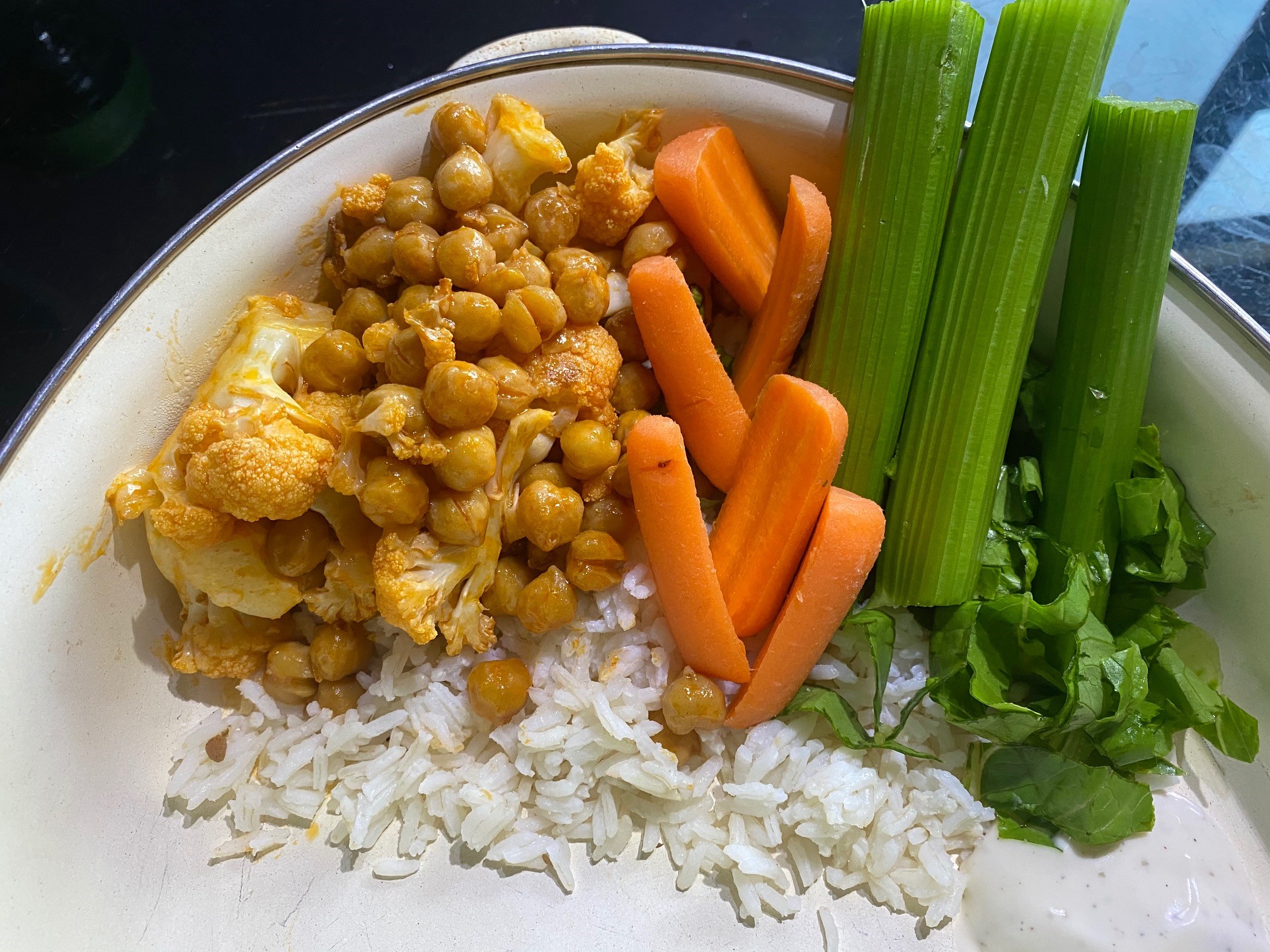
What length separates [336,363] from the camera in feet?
5.69

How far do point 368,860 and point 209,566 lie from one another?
2.55 feet

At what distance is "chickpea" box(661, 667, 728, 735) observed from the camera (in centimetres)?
184

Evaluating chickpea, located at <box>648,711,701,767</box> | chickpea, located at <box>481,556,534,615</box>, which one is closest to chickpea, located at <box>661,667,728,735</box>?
chickpea, located at <box>648,711,701,767</box>

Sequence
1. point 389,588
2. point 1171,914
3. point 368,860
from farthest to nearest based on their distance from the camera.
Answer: point 368,860, point 1171,914, point 389,588

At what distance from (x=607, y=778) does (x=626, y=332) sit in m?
1.06

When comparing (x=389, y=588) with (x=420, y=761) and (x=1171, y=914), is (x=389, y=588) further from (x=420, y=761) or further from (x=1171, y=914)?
(x=1171, y=914)

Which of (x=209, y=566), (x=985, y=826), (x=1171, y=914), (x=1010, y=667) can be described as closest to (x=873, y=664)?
(x=1010, y=667)

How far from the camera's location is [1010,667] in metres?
1.84

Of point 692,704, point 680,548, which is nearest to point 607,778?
point 692,704

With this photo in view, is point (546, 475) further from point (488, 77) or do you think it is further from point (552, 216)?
point (488, 77)

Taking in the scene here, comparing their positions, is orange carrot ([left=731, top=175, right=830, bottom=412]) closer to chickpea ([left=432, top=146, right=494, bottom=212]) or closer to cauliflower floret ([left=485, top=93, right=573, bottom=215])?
cauliflower floret ([left=485, top=93, right=573, bottom=215])

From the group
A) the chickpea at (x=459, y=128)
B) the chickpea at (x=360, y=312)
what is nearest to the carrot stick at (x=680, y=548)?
the chickpea at (x=360, y=312)

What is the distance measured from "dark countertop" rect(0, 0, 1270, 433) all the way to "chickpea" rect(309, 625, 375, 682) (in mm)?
1343

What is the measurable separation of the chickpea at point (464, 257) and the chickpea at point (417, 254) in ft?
0.08
